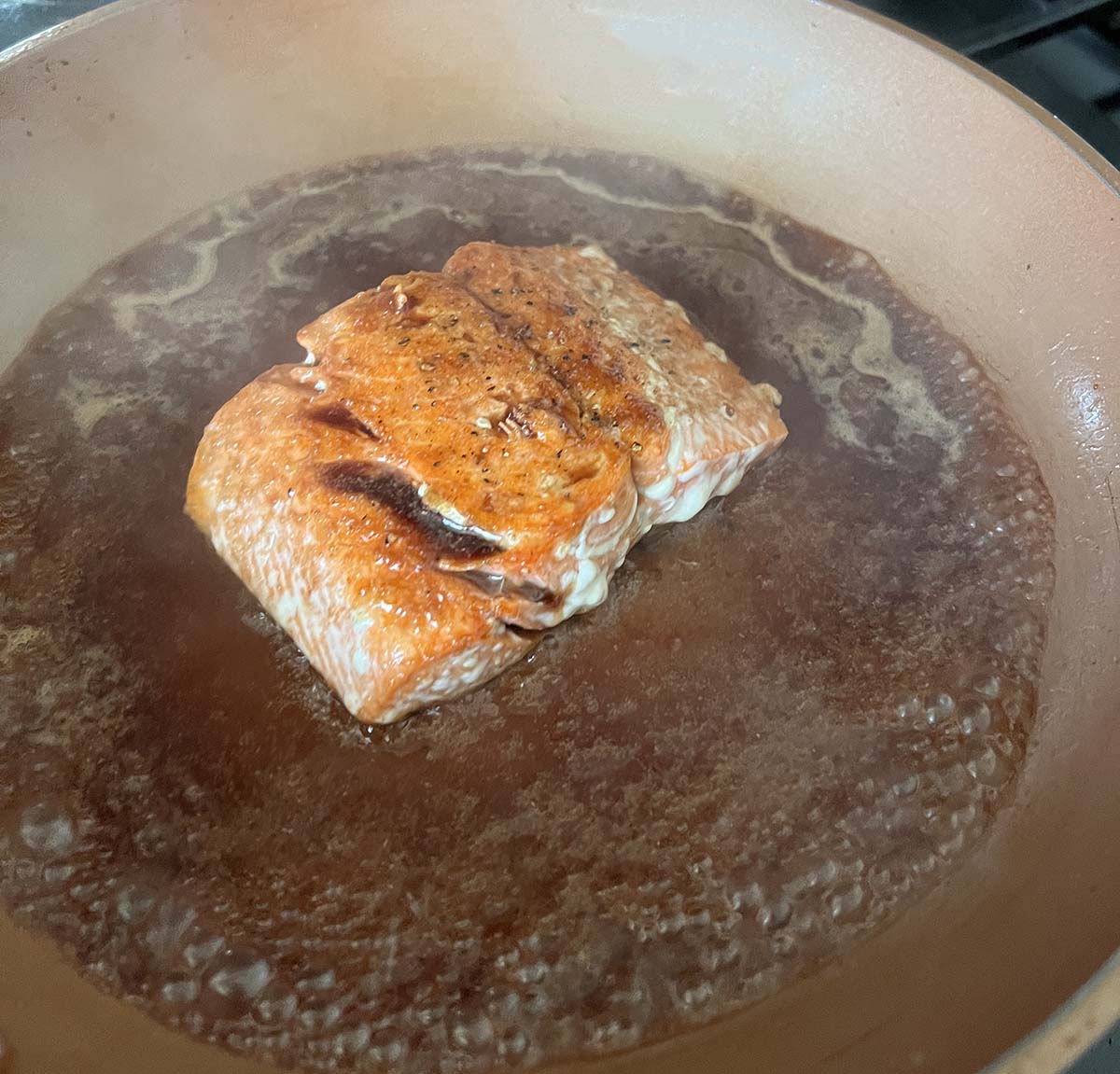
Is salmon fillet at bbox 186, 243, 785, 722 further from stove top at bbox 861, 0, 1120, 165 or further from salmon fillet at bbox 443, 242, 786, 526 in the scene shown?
stove top at bbox 861, 0, 1120, 165

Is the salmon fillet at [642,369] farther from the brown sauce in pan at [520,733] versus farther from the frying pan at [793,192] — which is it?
the frying pan at [793,192]

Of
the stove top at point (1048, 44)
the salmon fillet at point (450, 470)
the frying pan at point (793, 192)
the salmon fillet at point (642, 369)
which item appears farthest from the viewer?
the stove top at point (1048, 44)

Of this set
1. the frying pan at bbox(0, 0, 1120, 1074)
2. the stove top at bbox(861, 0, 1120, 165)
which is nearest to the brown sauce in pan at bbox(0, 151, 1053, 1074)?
the frying pan at bbox(0, 0, 1120, 1074)

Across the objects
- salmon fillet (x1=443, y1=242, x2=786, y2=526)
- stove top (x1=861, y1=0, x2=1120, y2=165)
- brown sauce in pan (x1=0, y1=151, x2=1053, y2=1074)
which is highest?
stove top (x1=861, y1=0, x2=1120, y2=165)

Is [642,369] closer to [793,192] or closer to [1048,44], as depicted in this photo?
[793,192]

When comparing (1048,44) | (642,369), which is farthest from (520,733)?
(1048,44)

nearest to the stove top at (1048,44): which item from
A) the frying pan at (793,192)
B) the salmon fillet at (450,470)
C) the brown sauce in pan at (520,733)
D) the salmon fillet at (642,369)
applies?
the frying pan at (793,192)

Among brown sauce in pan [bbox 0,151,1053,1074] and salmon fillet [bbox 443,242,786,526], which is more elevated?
salmon fillet [bbox 443,242,786,526]
